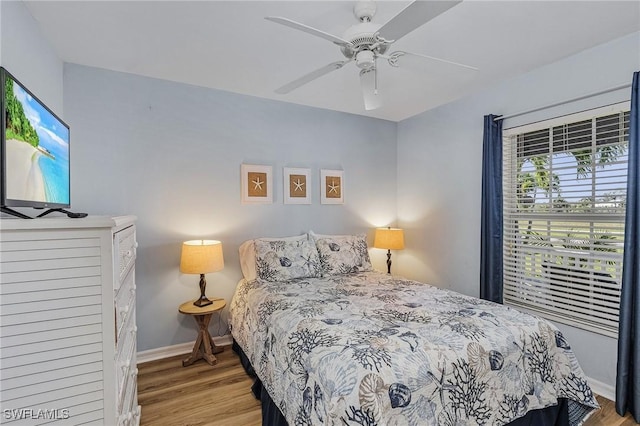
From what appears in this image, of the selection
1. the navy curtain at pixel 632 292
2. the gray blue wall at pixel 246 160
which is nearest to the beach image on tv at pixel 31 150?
the gray blue wall at pixel 246 160

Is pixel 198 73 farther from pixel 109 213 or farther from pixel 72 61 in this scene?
pixel 109 213

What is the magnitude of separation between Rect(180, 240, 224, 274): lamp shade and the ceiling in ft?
4.95

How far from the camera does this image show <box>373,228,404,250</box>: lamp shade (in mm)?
3740

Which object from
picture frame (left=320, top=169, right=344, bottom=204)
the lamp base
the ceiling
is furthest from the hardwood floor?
the ceiling

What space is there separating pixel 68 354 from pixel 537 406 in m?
2.15

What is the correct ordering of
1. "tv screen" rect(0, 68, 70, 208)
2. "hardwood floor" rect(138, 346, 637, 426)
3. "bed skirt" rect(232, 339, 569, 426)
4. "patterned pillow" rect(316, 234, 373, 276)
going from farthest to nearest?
"patterned pillow" rect(316, 234, 373, 276) < "hardwood floor" rect(138, 346, 637, 426) < "bed skirt" rect(232, 339, 569, 426) < "tv screen" rect(0, 68, 70, 208)

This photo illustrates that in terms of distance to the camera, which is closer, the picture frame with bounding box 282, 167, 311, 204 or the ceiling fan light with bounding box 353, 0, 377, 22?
the ceiling fan light with bounding box 353, 0, 377, 22

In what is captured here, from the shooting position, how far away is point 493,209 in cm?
295

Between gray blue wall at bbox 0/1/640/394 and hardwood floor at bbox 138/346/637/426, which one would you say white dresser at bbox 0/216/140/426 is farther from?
gray blue wall at bbox 0/1/640/394

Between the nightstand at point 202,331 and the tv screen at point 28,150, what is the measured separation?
144cm

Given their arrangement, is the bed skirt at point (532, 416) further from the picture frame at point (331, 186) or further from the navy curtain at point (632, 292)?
the picture frame at point (331, 186)

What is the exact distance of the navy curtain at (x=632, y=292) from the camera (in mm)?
2062

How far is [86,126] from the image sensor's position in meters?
2.66

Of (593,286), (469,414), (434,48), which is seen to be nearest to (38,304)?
(469,414)
